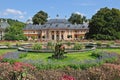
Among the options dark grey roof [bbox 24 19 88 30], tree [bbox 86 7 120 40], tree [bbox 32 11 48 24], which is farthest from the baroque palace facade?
tree [bbox 86 7 120 40]

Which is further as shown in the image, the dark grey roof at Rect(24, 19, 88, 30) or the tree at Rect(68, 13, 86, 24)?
the tree at Rect(68, 13, 86, 24)

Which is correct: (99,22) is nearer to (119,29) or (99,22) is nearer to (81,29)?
(119,29)

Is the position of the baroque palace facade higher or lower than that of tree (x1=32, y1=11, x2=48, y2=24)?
lower

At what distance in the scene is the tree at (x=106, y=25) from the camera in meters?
66.1

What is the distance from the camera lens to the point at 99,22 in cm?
6806

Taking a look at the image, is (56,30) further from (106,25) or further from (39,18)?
(106,25)

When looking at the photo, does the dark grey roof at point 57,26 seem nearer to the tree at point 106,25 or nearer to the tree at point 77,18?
the tree at point 77,18

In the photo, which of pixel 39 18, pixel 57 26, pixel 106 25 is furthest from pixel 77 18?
pixel 106 25

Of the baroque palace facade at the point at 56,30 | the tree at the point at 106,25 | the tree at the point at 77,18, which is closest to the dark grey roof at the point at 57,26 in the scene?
the baroque palace facade at the point at 56,30

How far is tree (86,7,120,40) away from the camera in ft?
217

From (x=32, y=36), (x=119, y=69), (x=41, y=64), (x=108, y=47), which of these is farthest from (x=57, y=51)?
(x=32, y=36)

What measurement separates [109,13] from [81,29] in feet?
109

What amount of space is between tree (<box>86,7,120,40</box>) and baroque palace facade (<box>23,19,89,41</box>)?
101 ft

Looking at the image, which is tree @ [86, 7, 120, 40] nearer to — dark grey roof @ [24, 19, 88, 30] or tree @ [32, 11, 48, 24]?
A: dark grey roof @ [24, 19, 88, 30]
